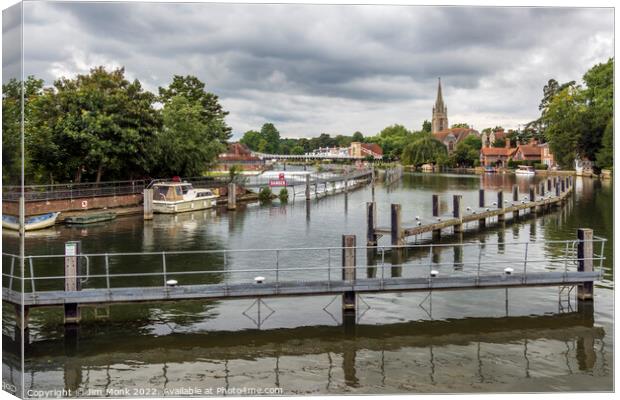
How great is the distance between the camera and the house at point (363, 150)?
9779 centimetres

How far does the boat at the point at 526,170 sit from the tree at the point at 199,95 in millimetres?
49833

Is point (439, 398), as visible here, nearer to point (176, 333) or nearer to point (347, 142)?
point (176, 333)

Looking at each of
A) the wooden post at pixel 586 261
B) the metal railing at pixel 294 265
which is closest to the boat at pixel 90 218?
the metal railing at pixel 294 265

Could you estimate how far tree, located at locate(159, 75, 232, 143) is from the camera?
162ft

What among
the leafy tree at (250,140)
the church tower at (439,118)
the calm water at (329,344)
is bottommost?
the calm water at (329,344)

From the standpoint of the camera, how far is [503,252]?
21.5 m

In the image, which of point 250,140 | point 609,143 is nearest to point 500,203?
point 609,143

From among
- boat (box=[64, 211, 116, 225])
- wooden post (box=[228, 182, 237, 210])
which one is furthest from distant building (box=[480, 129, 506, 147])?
boat (box=[64, 211, 116, 225])

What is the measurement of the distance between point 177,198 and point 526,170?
217 ft

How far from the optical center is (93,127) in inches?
1213

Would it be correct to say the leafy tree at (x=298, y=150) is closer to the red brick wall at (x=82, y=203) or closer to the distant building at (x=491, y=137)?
the distant building at (x=491, y=137)

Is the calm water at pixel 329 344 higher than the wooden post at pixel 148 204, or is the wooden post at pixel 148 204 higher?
the wooden post at pixel 148 204

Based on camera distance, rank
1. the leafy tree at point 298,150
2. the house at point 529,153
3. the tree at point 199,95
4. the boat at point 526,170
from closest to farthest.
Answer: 1. the tree at point 199,95
2. the leafy tree at point 298,150
3. the boat at point 526,170
4. the house at point 529,153

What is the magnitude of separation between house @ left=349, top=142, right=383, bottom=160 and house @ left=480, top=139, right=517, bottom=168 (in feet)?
59.2
